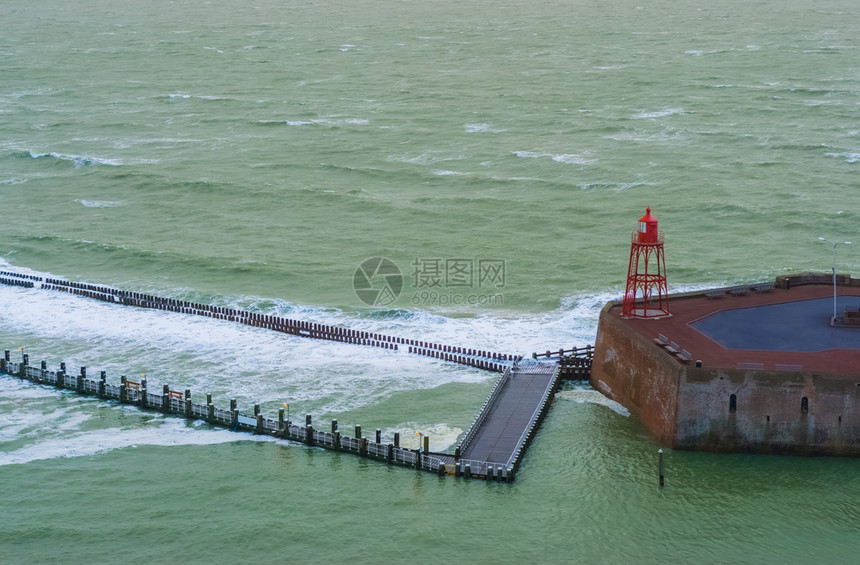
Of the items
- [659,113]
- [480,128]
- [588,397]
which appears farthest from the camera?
[659,113]

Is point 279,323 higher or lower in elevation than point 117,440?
higher

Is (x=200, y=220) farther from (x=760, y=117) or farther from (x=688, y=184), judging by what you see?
(x=760, y=117)

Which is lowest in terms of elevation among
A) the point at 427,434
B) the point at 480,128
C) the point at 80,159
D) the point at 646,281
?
the point at 427,434

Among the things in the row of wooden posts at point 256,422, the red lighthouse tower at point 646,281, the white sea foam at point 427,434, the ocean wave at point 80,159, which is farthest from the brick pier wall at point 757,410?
the ocean wave at point 80,159

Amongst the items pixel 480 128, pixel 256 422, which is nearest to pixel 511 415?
pixel 256 422

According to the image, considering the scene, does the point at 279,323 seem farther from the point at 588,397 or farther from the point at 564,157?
the point at 564,157

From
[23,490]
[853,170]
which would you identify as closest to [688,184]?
[853,170]
